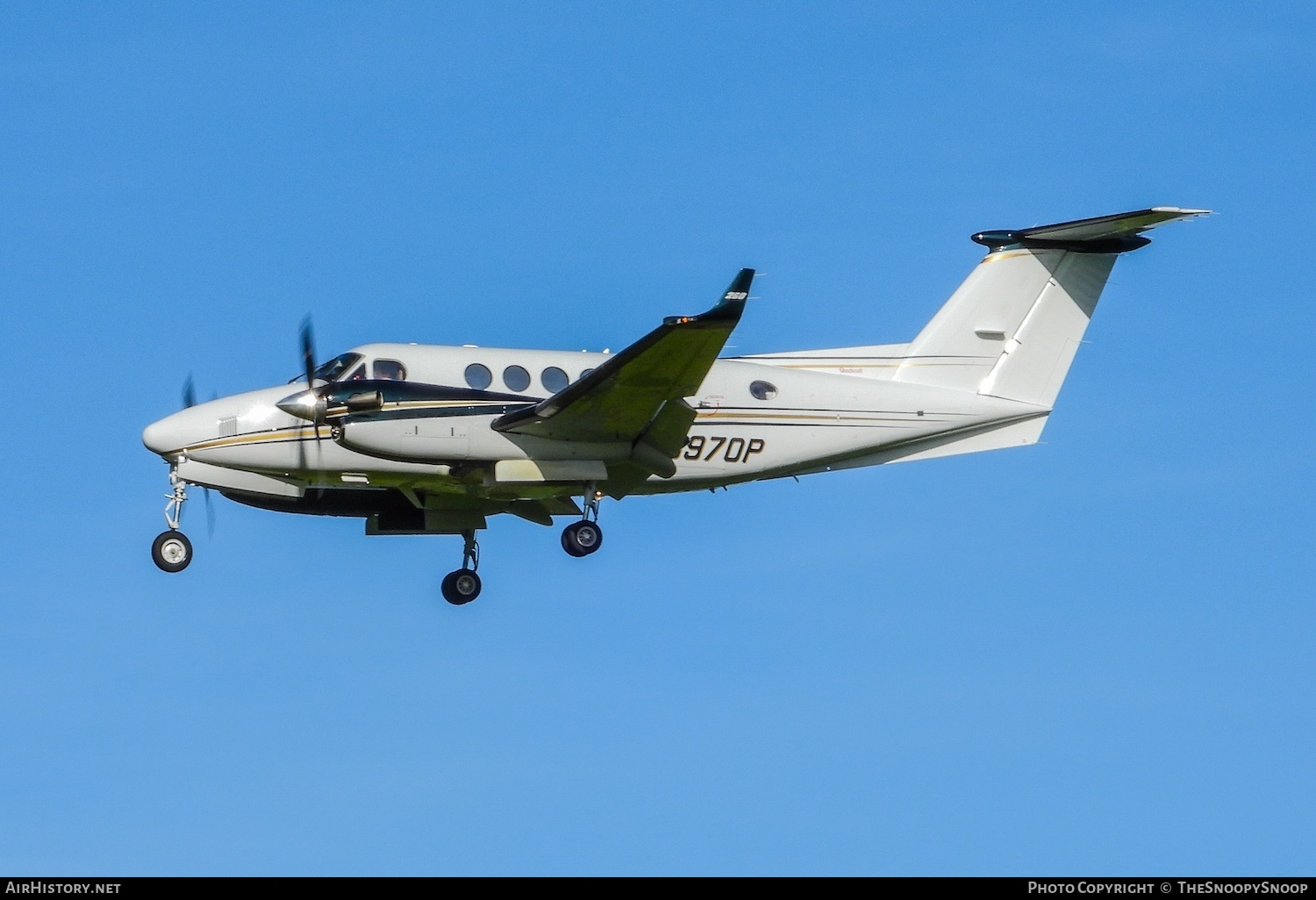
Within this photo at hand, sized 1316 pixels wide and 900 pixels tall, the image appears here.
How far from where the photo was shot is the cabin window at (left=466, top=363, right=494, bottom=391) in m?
22.2

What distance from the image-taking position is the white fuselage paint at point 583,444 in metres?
21.8

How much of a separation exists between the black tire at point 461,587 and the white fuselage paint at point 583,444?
A: 2257mm

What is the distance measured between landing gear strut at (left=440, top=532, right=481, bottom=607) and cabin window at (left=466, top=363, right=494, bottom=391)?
3.07 metres

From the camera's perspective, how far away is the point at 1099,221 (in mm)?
24344

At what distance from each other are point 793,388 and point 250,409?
7264 mm

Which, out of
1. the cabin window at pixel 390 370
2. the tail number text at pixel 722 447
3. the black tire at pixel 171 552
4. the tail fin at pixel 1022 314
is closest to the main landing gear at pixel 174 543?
the black tire at pixel 171 552

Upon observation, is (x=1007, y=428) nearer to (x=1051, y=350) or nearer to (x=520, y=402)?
(x=1051, y=350)

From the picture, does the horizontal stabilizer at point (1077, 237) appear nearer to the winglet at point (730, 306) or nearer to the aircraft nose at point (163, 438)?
the winglet at point (730, 306)

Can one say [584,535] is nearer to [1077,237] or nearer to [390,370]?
[390,370]

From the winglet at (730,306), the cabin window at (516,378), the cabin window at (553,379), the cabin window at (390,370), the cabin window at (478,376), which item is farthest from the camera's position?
the cabin window at (553,379)

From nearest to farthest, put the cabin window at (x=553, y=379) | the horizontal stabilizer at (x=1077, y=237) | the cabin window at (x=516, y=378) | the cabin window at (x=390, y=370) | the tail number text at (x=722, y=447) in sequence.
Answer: the cabin window at (x=390, y=370) < the cabin window at (x=516, y=378) < the cabin window at (x=553, y=379) < the tail number text at (x=722, y=447) < the horizontal stabilizer at (x=1077, y=237)

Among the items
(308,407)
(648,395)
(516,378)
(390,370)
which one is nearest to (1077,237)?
(648,395)
